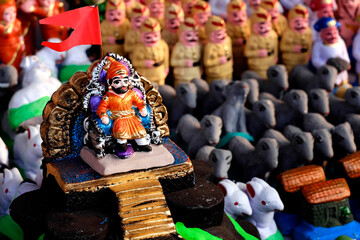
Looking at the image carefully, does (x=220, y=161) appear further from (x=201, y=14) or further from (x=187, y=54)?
(x=201, y=14)

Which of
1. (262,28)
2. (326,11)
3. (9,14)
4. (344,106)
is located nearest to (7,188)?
(9,14)

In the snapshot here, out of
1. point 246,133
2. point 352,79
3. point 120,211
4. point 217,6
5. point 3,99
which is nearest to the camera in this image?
point 120,211

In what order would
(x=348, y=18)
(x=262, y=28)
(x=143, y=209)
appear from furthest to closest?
1. (x=348, y=18)
2. (x=262, y=28)
3. (x=143, y=209)

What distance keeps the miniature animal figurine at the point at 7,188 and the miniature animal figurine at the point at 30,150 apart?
0.43 meters

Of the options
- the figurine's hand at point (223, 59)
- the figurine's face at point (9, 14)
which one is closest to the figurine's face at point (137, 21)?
the figurine's hand at point (223, 59)

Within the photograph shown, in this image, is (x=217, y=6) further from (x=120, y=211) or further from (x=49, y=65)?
(x=120, y=211)

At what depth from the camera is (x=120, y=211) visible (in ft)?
9.54

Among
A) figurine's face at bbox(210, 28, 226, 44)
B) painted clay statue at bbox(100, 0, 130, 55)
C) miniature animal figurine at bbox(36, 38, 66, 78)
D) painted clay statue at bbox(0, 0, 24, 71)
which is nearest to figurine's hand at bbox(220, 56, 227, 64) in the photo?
figurine's face at bbox(210, 28, 226, 44)

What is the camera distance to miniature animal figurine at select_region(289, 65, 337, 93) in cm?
541

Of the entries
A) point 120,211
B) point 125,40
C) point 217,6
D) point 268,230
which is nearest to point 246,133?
point 268,230

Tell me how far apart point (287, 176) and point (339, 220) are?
0.46 meters

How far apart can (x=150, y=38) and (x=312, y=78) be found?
5.26 ft

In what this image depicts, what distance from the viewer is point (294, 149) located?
176 inches

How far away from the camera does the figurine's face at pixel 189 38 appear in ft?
18.5
